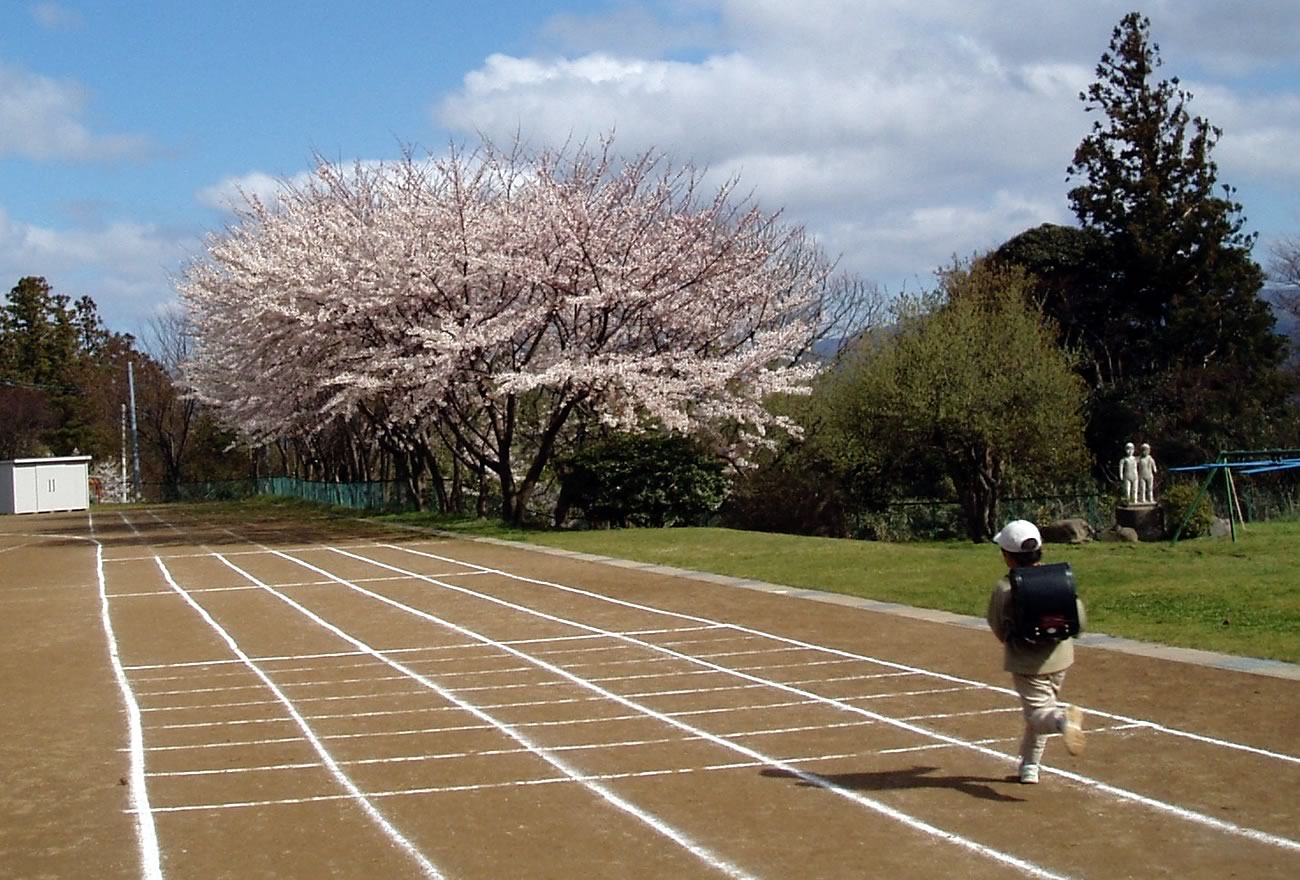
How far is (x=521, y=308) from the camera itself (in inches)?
1214

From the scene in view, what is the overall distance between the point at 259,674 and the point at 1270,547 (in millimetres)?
14873

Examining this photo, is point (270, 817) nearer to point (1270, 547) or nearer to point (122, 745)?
point (122, 745)

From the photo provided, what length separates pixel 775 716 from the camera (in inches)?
371

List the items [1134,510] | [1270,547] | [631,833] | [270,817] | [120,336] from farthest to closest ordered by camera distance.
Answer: [120,336] < [1134,510] < [1270,547] < [270,817] < [631,833]

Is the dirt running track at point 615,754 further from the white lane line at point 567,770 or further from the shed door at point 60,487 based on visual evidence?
the shed door at point 60,487

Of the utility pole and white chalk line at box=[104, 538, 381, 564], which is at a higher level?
the utility pole

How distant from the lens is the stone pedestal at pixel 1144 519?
26188 millimetres

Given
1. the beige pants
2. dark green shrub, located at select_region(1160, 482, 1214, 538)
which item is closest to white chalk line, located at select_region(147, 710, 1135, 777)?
the beige pants

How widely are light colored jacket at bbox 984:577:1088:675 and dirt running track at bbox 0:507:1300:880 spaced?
0.65 metres

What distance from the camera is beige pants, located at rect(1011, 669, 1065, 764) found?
6977mm

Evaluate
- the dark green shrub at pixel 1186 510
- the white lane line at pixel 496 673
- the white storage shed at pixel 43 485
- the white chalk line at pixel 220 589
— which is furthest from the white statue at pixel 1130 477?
the white storage shed at pixel 43 485

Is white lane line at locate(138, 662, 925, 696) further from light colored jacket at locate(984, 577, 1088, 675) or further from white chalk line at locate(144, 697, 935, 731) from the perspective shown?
light colored jacket at locate(984, 577, 1088, 675)

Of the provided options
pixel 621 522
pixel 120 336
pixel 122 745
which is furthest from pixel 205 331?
pixel 120 336

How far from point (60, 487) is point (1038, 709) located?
5914 cm
